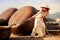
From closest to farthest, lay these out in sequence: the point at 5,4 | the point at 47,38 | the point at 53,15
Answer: the point at 47,38 → the point at 53,15 → the point at 5,4

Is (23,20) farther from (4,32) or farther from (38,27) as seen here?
(4,32)

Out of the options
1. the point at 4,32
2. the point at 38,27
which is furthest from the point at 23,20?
the point at 4,32

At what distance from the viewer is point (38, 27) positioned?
2158 mm

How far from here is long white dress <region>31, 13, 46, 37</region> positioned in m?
2.15

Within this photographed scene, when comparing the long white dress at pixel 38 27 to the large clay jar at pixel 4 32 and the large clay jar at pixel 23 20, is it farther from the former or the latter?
the large clay jar at pixel 4 32

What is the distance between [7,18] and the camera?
2553mm

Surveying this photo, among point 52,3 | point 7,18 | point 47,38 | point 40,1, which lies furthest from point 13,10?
point 47,38

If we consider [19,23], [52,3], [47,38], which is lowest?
[47,38]

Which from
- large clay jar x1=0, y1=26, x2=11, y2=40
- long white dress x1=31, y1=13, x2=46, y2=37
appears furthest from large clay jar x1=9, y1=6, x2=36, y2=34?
large clay jar x1=0, y1=26, x2=11, y2=40

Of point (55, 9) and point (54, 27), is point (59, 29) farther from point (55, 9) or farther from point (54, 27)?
point (55, 9)

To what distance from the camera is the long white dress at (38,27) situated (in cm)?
215

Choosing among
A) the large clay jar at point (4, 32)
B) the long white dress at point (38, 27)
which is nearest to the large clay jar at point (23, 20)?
the long white dress at point (38, 27)

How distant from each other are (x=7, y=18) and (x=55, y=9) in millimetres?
752

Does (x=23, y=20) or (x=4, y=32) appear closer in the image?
(x=4, y=32)
